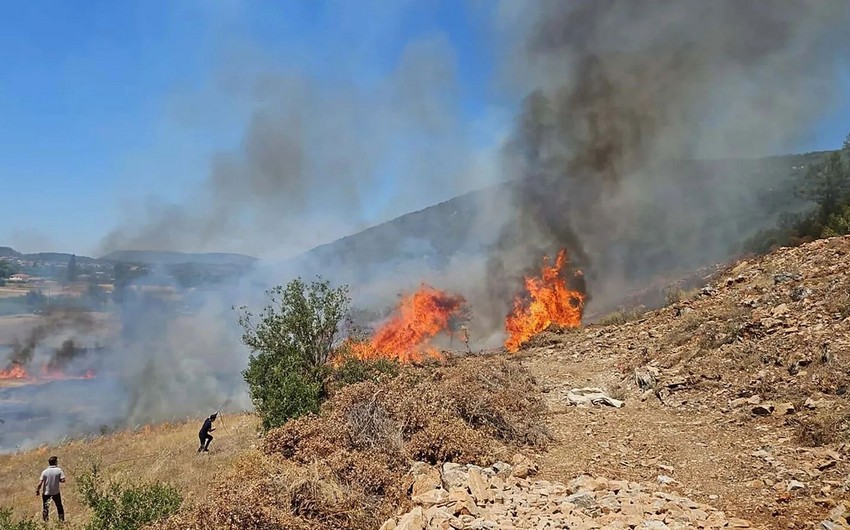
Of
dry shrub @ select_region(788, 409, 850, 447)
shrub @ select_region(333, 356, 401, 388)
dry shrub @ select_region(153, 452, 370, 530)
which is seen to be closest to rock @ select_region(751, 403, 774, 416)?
dry shrub @ select_region(788, 409, 850, 447)

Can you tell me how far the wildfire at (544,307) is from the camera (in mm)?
23089

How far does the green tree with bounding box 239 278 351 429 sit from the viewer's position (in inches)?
462

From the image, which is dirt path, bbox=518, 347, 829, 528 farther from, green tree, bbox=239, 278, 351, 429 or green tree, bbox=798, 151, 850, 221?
green tree, bbox=798, 151, 850, 221

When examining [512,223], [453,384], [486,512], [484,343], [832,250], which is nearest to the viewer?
[486,512]

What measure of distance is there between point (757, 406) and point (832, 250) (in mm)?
8748

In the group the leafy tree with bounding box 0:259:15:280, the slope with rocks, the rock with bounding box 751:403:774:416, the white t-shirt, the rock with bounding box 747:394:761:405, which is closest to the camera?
the slope with rocks

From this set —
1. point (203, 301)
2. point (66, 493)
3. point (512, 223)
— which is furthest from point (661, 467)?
point (203, 301)

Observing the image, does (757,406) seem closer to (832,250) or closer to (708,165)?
(832,250)

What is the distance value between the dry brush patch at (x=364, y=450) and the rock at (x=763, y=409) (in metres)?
3.58

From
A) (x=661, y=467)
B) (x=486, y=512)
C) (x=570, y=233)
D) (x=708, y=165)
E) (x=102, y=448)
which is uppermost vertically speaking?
(x=708, y=165)

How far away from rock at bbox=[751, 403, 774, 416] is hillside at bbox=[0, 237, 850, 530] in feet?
0.12

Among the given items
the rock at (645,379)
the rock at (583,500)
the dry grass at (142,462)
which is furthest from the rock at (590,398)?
the dry grass at (142,462)

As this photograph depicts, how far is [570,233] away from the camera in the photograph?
27.1 m

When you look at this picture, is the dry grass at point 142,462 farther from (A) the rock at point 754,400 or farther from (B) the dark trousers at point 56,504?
(A) the rock at point 754,400
